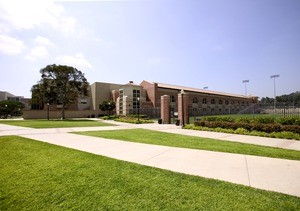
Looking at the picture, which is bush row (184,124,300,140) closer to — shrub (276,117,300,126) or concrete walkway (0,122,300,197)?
shrub (276,117,300,126)

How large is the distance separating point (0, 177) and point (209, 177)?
18.5ft

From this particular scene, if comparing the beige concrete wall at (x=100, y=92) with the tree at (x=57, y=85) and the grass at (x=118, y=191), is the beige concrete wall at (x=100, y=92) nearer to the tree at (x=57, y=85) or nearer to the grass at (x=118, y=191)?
the tree at (x=57, y=85)

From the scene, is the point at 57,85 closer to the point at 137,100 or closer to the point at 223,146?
the point at 137,100

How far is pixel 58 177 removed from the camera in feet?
16.7

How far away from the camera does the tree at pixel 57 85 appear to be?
3981cm

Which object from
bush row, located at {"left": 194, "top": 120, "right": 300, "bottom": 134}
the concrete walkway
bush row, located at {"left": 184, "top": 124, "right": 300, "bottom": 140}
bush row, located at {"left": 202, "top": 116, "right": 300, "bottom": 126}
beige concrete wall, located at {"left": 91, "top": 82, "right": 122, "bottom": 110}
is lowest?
bush row, located at {"left": 184, "top": 124, "right": 300, "bottom": 140}

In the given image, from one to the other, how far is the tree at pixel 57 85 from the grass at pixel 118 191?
38.1 meters

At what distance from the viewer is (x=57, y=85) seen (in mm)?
40750

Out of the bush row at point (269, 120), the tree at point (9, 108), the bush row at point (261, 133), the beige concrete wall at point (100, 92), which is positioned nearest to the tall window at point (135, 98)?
the beige concrete wall at point (100, 92)

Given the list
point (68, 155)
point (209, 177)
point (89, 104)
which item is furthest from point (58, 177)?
point (89, 104)

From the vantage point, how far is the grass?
12.1 ft

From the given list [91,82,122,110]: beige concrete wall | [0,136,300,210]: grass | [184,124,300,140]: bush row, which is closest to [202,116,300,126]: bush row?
[184,124,300,140]: bush row

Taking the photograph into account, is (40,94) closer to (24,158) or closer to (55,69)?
(55,69)

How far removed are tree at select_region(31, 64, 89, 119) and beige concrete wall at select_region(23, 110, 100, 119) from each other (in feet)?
24.4
